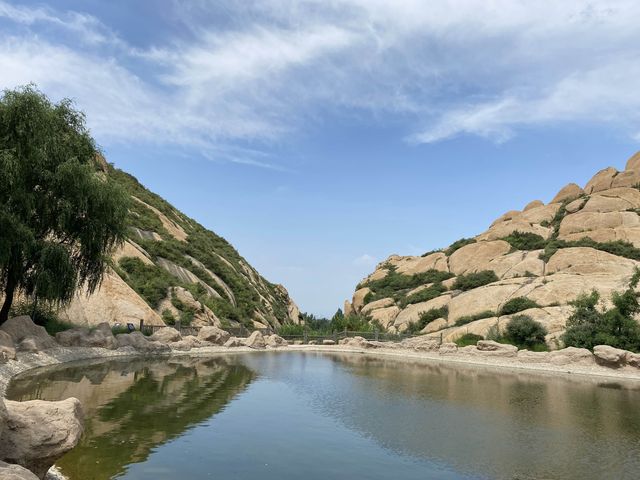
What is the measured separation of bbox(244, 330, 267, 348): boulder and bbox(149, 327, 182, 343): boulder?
8.45m

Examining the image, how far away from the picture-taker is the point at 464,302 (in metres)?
53.1

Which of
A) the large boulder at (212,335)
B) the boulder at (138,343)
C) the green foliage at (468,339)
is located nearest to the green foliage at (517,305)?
the green foliage at (468,339)

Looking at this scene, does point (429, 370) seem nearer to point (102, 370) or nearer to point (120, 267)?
point (102, 370)

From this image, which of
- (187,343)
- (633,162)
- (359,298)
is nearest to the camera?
(187,343)

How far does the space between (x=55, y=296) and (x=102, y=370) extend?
440 cm

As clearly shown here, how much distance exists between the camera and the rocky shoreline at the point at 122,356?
791 cm


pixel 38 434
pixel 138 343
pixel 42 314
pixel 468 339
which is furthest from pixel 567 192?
pixel 38 434

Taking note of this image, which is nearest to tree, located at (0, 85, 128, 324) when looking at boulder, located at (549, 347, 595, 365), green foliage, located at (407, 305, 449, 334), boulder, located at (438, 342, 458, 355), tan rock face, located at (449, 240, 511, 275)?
boulder, located at (438, 342, 458, 355)

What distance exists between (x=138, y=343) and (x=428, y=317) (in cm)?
3218

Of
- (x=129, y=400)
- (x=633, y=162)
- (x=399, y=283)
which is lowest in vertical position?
(x=129, y=400)

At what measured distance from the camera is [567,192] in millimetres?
81062

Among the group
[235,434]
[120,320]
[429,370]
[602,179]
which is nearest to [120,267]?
[120,320]

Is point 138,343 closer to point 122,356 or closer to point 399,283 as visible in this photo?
point 122,356

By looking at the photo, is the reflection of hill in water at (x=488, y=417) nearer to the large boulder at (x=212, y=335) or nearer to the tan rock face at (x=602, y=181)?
the large boulder at (x=212, y=335)
